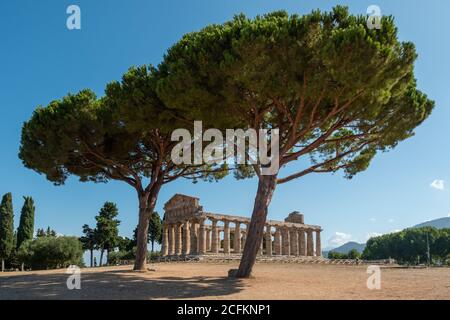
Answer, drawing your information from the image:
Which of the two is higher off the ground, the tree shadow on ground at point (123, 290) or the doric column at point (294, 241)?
the tree shadow on ground at point (123, 290)

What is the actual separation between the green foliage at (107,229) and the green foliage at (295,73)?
147 feet

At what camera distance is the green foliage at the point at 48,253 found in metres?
40.0

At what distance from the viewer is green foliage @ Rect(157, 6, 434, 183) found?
1368 centimetres

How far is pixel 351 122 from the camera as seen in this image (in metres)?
18.3

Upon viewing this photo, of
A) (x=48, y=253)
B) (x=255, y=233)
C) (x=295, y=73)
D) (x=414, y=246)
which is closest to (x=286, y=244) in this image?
(x=48, y=253)

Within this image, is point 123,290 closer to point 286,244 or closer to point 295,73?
point 295,73

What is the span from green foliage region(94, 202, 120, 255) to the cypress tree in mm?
12563

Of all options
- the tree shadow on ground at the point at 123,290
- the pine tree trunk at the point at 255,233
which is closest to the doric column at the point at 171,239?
the pine tree trunk at the point at 255,233

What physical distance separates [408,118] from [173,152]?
12.3 meters

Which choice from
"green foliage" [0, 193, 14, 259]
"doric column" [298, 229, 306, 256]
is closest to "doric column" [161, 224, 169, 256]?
"green foliage" [0, 193, 14, 259]

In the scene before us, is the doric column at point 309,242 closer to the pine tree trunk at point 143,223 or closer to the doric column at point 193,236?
the doric column at point 193,236

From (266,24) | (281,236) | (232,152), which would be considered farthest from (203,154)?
(281,236)

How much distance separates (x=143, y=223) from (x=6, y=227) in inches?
1325
